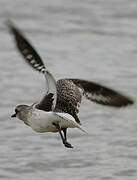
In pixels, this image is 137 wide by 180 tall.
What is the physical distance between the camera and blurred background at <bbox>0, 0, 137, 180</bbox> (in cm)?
1222

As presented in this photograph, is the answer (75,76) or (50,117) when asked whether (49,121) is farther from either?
(75,76)

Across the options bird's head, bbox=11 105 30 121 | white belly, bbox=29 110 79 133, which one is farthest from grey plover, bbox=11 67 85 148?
bird's head, bbox=11 105 30 121

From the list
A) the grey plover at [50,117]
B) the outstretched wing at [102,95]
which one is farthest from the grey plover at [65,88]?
the grey plover at [50,117]

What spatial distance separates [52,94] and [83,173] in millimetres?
2401

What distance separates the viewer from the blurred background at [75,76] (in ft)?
40.1

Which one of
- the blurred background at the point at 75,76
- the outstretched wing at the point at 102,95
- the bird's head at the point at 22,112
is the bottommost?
the blurred background at the point at 75,76

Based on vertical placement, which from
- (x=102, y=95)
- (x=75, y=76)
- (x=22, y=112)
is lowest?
(x=75, y=76)

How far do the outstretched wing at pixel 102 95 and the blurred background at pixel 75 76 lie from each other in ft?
6.02

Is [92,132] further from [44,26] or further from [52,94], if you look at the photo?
[44,26]

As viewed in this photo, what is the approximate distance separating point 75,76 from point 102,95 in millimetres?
5372

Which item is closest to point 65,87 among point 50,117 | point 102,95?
point 102,95

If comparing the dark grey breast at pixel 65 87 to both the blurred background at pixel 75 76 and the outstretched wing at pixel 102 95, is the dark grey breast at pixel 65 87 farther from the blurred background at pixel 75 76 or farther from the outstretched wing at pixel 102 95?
the blurred background at pixel 75 76

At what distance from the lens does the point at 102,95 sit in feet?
32.6

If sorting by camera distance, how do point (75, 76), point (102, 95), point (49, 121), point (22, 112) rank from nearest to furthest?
point (49, 121) < point (102, 95) < point (22, 112) < point (75, 76)
